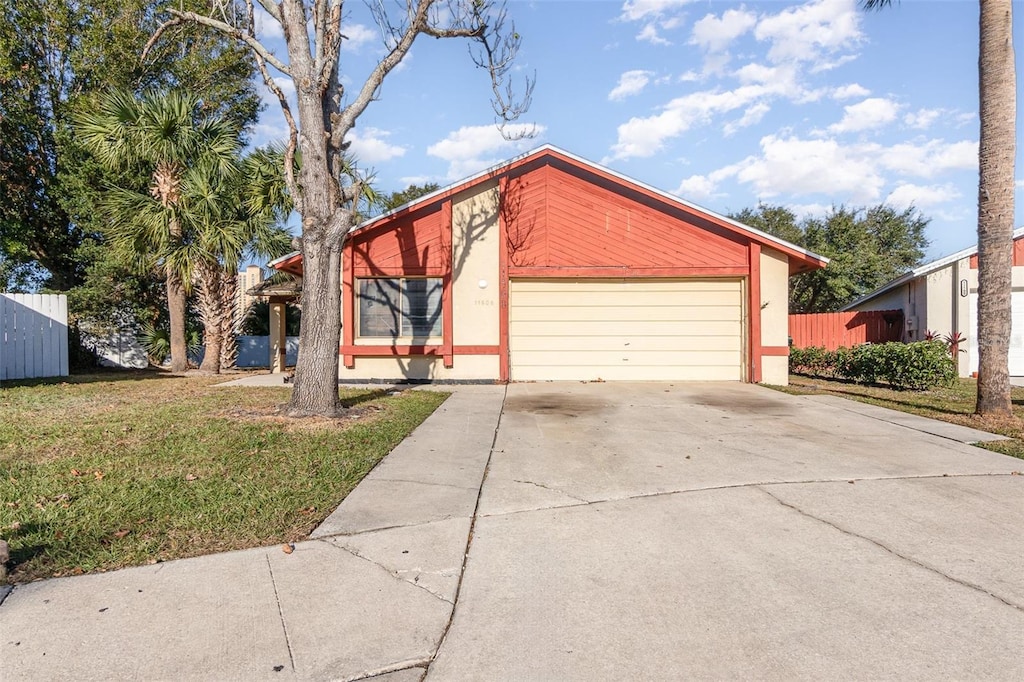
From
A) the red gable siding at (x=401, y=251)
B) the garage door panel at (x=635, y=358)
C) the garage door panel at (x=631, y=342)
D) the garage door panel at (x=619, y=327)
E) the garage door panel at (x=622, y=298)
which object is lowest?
the garage door panel at (x=635, y=358)

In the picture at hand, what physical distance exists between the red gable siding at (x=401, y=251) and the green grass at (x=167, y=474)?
424cm

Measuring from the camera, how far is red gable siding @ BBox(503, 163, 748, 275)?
12484 millimetres

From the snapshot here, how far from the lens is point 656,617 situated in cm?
270

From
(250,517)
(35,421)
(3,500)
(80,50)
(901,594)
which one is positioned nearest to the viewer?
(901,594)

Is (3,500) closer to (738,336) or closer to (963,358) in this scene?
(738,336)

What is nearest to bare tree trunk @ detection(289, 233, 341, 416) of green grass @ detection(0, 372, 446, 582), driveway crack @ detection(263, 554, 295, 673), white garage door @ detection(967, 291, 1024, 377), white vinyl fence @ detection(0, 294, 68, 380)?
green grass @ detection(0, 372, 446, 582)

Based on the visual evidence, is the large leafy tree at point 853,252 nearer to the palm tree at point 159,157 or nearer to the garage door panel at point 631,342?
the garage door panel at point 631,342

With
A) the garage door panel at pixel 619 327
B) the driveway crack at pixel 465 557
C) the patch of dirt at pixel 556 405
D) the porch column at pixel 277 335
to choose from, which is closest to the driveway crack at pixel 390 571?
the driveway crack at pixel 465 557

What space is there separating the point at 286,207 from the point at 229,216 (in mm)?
1930

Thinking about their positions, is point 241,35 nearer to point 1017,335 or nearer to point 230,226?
point 230,226

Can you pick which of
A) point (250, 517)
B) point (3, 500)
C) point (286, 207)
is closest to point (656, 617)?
point (250, 517)

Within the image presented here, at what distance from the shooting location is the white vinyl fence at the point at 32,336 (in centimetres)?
1263

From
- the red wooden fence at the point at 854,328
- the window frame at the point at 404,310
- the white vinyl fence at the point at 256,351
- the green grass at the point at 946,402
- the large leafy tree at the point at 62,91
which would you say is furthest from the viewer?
the white vinyl fence at the point at 256,351

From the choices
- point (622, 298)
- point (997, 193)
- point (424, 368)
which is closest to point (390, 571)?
point (997, 193)
